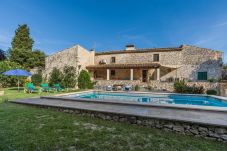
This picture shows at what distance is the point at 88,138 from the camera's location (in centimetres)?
412

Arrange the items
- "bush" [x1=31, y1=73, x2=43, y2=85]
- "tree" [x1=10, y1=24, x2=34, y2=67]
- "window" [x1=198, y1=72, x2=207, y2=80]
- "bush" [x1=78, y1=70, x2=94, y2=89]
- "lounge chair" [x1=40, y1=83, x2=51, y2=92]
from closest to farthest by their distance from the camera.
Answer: "lounge chair" [x1=40, y1=83, x2=51, y2=92] → "bush" [x1=78, y1=70, x2=94, y2=89] → "window" [x1=198, y1=72, x2=207, y2=80] → "bush" [x1=31, y1=73, x2=43, y2=85] → "tree" [x1=10, y1=24, x2=34, y2=67]

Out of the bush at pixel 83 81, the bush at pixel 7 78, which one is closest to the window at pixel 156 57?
the bush at pixel 83 81

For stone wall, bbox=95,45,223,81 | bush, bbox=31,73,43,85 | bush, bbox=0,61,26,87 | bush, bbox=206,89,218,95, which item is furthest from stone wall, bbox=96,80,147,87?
bush, bbox=0,61,26,87

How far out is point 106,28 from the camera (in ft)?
98.3

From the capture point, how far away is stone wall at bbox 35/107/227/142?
4.44 m

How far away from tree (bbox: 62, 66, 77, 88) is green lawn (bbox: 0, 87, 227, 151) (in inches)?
556

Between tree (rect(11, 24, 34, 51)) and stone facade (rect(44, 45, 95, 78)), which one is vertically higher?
tree (rect(11, 24, 34, 51))

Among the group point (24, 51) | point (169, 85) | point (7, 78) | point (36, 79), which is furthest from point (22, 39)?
point (169, 85)

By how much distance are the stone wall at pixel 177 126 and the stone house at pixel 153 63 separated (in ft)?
45.5

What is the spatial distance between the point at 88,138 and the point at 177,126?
10.4 feet

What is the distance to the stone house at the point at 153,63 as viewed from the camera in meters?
19.6

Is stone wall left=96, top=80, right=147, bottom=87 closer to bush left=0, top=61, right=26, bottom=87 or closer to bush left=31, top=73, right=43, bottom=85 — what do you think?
bush left=31, top=73, right=43, bottom=85

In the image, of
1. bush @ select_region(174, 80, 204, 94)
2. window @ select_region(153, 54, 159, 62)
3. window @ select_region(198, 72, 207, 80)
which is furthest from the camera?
window @ select_region(153, 54, 159, 62)

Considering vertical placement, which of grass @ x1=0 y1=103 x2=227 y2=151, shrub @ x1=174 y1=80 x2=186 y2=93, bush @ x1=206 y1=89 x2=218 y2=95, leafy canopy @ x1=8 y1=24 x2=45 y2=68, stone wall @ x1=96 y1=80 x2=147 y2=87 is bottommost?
grass @ x1=0 y1=103 x2=227 y2=151
